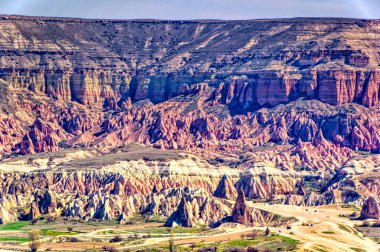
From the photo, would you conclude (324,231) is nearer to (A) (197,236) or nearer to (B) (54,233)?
(A) (197,236)

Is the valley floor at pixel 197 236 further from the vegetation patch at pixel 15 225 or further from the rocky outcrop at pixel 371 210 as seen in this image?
the rocky outcrop at pixel 371 210

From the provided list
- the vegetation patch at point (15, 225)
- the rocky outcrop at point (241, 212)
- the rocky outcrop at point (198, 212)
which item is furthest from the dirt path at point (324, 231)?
the vegetation patch at point (15, 225)

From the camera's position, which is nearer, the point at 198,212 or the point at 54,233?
the point at 54,233

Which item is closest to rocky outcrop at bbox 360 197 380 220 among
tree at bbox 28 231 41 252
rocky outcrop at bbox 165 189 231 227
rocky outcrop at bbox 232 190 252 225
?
rocky outcrop at bbox 232 190 252 225

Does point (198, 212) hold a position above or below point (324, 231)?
above

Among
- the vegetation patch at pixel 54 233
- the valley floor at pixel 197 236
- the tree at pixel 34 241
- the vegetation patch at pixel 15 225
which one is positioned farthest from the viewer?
the vegetation patch at pixel 15 225

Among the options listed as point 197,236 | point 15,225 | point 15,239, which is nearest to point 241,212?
point 197,236

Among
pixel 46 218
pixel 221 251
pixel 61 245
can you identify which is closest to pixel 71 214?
pixel 46 218
